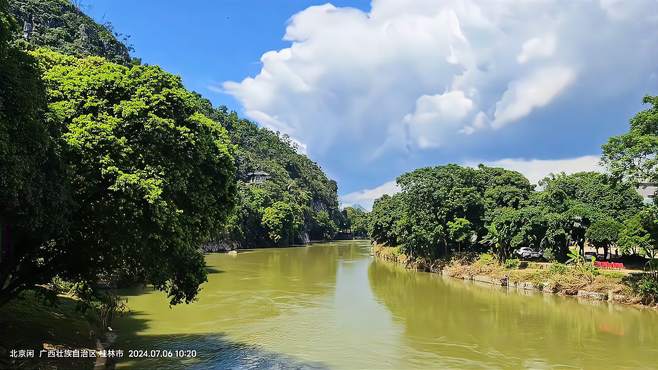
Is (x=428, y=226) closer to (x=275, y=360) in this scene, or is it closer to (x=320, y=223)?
(x=275, y=360)

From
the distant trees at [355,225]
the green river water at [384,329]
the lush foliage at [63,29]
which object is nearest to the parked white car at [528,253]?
the green river water at [384,329]

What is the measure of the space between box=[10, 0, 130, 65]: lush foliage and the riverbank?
56.8 metres

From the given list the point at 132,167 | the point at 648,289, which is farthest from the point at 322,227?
the point at 132,167

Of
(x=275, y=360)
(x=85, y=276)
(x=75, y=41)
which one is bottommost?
(x=275, y=360)

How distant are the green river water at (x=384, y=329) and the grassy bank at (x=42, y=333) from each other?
150 cm

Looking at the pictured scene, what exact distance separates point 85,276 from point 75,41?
72274 mm

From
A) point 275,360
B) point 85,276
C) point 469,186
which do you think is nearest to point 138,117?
point 85,276

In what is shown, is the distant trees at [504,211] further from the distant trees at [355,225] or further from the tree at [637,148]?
the distant trees at [355,225]

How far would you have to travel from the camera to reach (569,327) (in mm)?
22797

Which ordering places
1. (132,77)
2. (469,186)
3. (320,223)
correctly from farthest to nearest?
(320,223), (469,186), (132,77)

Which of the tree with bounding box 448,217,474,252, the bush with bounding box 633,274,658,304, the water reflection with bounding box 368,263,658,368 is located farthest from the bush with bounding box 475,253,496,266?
the bush with bounding box 633,274,658,304

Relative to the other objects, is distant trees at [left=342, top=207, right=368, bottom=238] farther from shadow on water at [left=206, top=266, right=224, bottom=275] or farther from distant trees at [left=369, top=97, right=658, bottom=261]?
shadow on water at [left=206, top=266, right=224, bottom=275]

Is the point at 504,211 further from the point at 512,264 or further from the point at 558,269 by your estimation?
the point at 558,269

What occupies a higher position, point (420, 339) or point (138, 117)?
point (138, 117)
